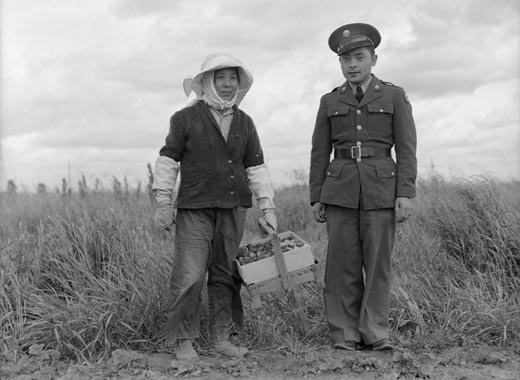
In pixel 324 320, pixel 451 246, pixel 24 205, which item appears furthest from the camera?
pixel 24 205

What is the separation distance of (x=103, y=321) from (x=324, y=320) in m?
1.71

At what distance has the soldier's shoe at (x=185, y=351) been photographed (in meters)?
4.52

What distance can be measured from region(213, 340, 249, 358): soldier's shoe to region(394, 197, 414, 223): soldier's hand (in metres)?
1.45

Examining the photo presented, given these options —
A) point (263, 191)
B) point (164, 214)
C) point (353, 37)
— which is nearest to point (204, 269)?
point (164, 214)

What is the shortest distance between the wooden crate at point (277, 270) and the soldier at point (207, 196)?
20 cm

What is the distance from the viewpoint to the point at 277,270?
15.0 feet

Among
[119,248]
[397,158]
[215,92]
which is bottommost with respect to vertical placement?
[119,248]

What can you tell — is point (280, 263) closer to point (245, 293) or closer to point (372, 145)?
point (372, 145)

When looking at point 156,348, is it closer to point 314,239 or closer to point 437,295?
point 437,295

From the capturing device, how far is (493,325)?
16.4 ft

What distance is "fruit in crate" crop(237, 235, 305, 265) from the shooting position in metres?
4.66

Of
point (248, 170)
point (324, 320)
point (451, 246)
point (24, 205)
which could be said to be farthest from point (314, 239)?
point (24, 205)

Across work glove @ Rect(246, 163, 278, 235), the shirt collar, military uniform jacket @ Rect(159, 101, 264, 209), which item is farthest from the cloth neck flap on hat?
the shirt collar

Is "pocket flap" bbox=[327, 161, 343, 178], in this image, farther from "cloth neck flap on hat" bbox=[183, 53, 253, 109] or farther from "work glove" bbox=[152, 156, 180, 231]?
"work glove" bbox=[152, 156, 180, 231]
